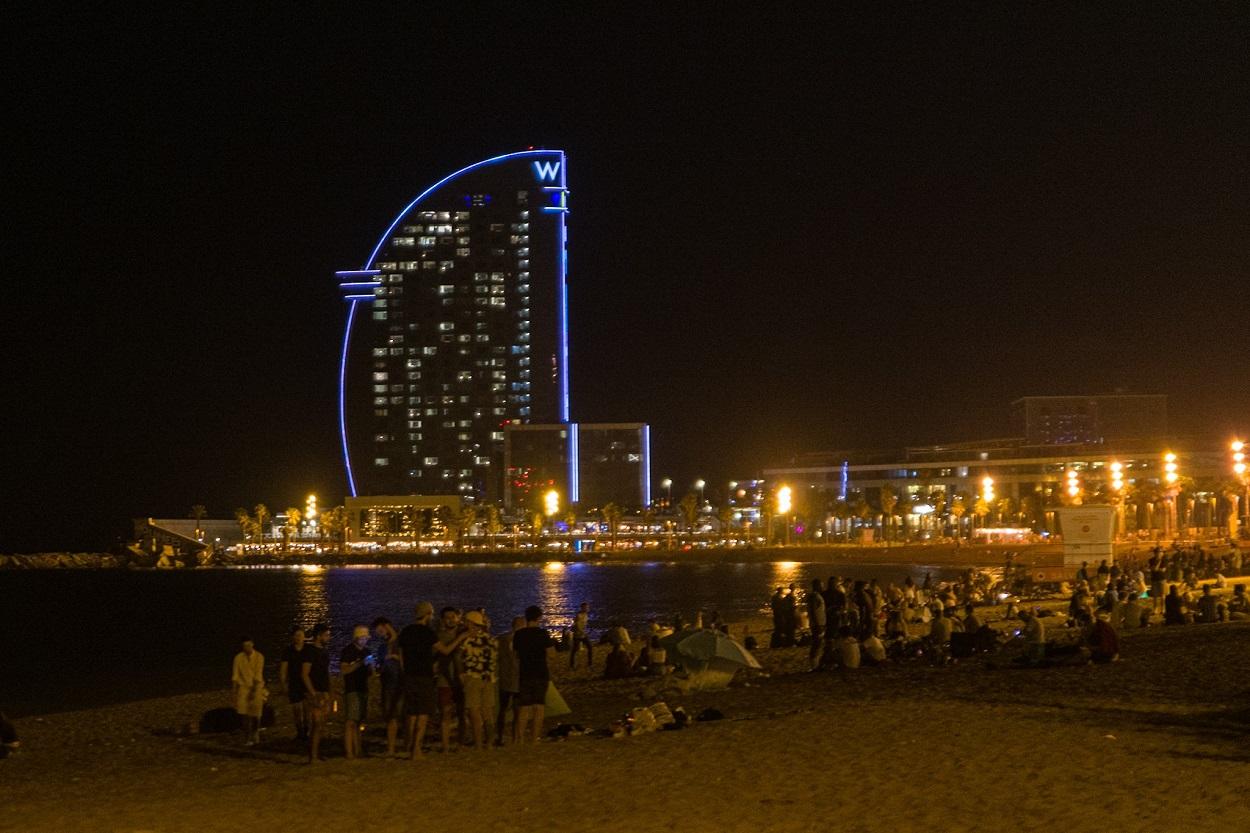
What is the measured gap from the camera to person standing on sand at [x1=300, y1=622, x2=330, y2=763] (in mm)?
12367

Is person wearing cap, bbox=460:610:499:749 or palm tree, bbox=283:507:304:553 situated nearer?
person wearing cap, bbox=460:610:499:749

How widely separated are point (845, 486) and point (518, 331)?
5071cm

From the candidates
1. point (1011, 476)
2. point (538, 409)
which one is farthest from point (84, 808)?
point (538, 409)

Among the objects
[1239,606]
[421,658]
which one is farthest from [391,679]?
[1239,606]

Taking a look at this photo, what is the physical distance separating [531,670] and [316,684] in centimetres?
220

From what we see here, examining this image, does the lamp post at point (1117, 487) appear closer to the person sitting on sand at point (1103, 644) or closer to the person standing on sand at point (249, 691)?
the person sitting on sand at point (1103, 644)

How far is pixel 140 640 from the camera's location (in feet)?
146

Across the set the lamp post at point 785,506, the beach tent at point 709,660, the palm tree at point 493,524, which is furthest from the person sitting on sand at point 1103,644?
the palm tree at point 493,524

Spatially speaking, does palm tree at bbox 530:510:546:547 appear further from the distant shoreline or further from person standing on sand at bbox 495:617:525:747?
person standing on sand at bbox 495:617:525:747

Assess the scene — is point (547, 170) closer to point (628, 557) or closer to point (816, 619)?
point (628, 557)

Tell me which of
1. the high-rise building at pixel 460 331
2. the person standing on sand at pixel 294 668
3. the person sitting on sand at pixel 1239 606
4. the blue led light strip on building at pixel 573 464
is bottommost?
the person sitting on sand at pixel 1239 606

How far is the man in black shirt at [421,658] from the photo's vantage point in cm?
1146

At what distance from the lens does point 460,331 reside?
166625mm

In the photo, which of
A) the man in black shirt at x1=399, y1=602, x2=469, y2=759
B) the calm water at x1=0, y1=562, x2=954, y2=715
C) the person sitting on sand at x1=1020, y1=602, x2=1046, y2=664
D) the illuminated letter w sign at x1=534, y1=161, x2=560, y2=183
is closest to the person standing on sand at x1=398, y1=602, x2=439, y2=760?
the man in black shirt at x1=399, y1=602, x2=469, y2=759
